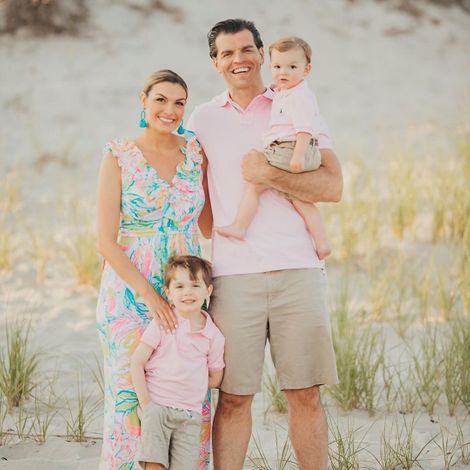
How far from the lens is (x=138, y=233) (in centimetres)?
341

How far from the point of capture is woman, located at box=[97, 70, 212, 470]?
3.28m

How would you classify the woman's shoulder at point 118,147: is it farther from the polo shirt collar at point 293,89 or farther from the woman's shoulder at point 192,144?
the polo shirt collar at point 293,89

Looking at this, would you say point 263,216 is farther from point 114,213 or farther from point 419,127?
point 419,127

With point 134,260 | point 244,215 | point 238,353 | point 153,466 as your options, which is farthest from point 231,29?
point 153,466

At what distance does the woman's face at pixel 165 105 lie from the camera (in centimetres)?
A: 339

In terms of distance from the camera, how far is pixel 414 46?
13.1 metres

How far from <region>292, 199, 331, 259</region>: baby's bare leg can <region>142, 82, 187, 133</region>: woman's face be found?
585mm

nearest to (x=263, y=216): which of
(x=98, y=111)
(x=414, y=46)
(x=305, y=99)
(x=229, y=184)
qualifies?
(x=229, y=184)

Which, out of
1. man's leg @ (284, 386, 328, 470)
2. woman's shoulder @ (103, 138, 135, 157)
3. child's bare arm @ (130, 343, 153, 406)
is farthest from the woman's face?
man's leg @ (284, 386, 328, 470)

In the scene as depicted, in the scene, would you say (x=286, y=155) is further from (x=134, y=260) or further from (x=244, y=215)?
(x=134, y=260)

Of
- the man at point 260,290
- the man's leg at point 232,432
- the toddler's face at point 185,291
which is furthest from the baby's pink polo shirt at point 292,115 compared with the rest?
the man's leg at point 232,432

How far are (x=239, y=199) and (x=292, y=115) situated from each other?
393 mm

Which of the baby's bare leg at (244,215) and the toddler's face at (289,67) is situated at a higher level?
the toddler's face at (289,67)

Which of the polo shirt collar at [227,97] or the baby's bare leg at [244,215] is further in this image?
the polo shirt collar at [227,97]
